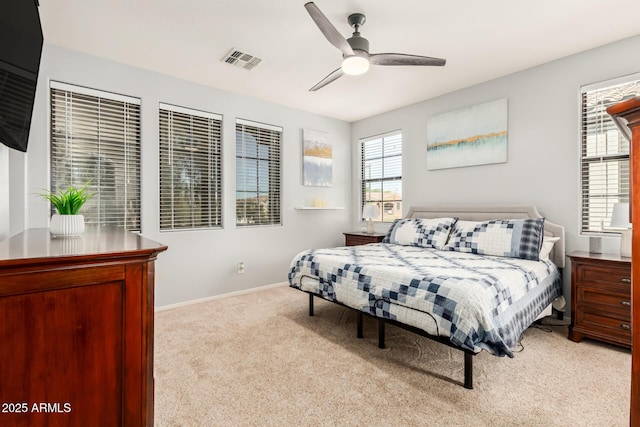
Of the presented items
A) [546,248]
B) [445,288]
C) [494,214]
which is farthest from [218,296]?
[546,248]

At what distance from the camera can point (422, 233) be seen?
380cm

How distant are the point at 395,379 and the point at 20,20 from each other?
270 cm

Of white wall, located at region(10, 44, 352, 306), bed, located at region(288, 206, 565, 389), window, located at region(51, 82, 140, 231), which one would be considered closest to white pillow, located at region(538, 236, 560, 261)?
bed, located at region(288, 206, 565, 389)

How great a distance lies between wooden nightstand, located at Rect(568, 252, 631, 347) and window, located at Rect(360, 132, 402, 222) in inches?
96.0

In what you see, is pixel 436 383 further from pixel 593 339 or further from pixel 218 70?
pixel 218 70

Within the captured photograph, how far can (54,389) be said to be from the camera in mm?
965

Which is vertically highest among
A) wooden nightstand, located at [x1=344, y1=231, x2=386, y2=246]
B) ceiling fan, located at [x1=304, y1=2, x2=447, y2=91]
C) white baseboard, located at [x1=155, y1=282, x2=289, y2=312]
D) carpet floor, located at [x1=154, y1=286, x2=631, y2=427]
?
ceiling fan, located at [x1=304, y1=2, x2=447, y2=91]

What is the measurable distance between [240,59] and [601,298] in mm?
3837

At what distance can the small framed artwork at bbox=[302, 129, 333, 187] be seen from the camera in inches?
191

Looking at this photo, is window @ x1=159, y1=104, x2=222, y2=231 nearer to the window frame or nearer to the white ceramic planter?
the white ceramic planter

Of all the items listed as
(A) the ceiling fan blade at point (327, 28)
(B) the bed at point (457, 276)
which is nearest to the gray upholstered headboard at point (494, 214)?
(B) the bed at point (457, 276)

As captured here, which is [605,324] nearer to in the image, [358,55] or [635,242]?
[635,242]

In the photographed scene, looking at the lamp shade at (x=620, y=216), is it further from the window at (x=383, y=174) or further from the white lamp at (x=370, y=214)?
the white lamp at (x=370, y=214)

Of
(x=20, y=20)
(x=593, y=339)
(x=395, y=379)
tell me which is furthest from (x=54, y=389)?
(x=593, y=339)
